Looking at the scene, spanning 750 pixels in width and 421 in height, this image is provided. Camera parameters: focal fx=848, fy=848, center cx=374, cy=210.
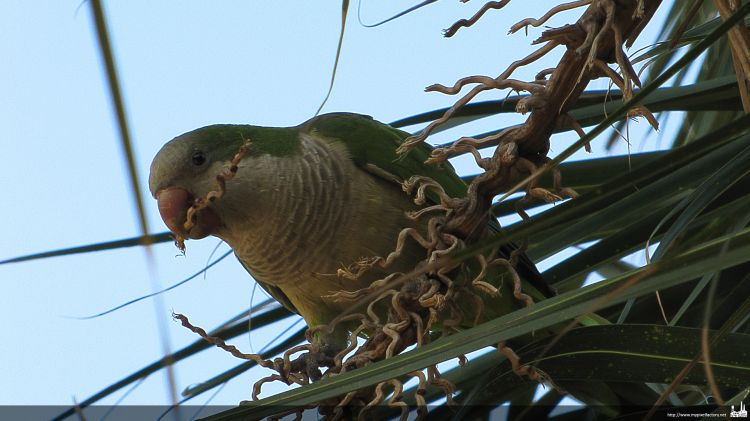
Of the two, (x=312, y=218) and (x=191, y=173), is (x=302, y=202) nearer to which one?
(x=312, y=218)

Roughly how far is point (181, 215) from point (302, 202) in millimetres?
387

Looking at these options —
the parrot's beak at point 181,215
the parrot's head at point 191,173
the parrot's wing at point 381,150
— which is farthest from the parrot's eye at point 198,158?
the parrot's wing at point 381,150

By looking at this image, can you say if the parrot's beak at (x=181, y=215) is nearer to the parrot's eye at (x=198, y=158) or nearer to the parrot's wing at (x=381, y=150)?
the parrot's eye at (x=198, y=158)

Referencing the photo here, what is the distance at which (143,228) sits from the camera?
1.80 ft

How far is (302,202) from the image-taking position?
109 inches

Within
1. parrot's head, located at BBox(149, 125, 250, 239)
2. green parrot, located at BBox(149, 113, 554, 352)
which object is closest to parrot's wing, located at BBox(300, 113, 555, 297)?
green parrot, located at BBox(149, 113, 554, 352)

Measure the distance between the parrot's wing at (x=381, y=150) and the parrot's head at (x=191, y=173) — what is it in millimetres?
342

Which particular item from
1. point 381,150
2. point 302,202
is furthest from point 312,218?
point 381,150

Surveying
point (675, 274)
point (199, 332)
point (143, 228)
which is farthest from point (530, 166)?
point (143, 228)

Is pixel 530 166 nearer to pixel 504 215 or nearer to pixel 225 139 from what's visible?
pixel 504 215

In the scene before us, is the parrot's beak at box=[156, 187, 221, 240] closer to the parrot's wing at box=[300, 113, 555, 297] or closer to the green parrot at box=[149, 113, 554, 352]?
the green parrot at box=[149, 113, 554, 352]

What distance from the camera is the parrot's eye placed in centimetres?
282

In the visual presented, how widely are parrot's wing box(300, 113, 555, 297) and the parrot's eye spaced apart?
0.40 m

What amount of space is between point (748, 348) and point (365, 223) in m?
1.57
